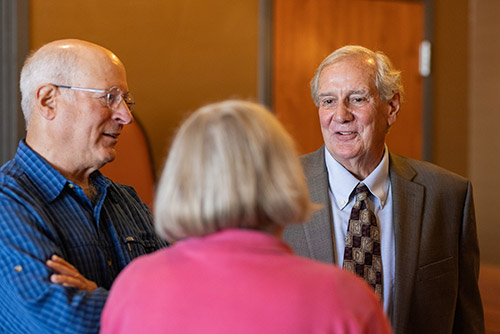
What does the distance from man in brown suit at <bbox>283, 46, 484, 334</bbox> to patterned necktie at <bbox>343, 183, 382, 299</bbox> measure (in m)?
0.03

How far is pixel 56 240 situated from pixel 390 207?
106 centimetres

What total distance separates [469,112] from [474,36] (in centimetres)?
60

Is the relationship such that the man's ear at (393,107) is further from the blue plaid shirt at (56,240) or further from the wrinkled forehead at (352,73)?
the blue plaid shirt at (56,240)

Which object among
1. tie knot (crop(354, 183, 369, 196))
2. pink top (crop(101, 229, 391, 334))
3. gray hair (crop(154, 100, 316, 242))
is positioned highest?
gray hair (crop(154, 100, 316, 242))

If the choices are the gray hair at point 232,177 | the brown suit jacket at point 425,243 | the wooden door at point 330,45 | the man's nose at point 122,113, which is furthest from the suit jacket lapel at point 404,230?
the wooden door at point 330,45

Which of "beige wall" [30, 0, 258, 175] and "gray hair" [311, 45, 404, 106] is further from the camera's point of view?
"beige wall" [30, 0, 258, 175]

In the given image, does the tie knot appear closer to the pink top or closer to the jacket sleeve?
the jacket sleeve

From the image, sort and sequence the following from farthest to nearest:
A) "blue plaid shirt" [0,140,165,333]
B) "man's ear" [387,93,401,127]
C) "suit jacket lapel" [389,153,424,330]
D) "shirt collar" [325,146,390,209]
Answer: "man's ear" [387,93,401,127]
"shirt collar" [325,146,390,209]
"suit jacket lapel" [389,153,424,330]
"blue plaid shirt" [0,140,165,333]

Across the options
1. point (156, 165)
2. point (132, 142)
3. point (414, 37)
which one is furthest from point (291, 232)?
point (414, 37)

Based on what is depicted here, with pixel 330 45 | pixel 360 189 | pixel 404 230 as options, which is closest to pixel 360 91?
pixel 360 189

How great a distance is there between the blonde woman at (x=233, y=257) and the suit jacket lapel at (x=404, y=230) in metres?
0.94

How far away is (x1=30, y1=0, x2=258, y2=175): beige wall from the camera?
11.6 ft

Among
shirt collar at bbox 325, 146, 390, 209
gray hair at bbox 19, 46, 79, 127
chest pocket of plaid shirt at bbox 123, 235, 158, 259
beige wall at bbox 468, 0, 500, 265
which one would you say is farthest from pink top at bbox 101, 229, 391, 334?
beige wall at bbox 468, 0, 500, 265

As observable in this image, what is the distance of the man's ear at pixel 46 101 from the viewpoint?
1.72 metres
